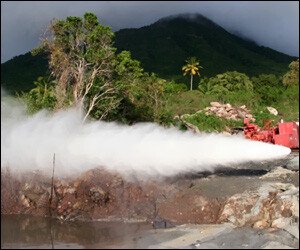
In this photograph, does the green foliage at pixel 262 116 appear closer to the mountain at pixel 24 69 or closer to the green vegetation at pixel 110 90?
the green vegetation at pixel 110 90

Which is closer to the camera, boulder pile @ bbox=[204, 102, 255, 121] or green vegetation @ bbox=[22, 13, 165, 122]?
green vegetation @ bbox=[22, 13, 165, 122]

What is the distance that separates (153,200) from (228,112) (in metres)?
35.3

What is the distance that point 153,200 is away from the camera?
1934cm

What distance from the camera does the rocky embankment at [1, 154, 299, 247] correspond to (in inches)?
679

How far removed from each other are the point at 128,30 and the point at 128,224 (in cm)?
18411

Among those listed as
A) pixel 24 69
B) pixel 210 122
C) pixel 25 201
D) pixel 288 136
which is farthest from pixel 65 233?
pixel 24 69

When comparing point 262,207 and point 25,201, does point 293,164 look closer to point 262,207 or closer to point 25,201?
point 262,207

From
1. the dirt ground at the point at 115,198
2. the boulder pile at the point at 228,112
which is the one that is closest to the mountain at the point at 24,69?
the boulder pile at the point at 228,112

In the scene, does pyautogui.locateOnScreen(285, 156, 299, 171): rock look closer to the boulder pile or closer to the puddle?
the puddle

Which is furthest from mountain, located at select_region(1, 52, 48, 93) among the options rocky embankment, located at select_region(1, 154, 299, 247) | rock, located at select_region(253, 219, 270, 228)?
rock, located at select_region(253, 219, 270, 228)

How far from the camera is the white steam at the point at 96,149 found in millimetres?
20641

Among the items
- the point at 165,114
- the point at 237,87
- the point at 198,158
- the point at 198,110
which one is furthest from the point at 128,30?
the point at 198,158

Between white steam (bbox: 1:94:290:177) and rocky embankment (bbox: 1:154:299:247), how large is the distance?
85 cm

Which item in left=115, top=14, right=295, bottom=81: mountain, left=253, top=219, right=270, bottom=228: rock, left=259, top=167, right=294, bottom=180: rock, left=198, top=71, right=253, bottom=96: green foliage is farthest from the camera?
left=115, top=14, right=295, bottom=81: mountain
